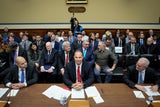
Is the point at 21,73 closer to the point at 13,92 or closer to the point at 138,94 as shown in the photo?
the point at 13,92

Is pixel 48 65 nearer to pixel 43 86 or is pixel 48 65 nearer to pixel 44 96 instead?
pixel 43 86

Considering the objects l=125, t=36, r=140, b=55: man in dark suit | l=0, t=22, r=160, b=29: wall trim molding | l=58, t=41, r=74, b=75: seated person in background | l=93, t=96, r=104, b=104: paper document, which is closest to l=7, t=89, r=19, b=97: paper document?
l=93, t=96, r=104, b=104: paper document

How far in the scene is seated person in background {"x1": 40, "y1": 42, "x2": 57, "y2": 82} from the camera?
5.52m

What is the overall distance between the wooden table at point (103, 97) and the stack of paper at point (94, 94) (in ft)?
0.20

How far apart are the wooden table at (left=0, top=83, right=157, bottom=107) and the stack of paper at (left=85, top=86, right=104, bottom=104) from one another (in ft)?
0.20

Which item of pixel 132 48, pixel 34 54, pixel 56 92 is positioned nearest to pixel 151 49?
pixel 132 48

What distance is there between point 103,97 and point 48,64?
9.68 feet

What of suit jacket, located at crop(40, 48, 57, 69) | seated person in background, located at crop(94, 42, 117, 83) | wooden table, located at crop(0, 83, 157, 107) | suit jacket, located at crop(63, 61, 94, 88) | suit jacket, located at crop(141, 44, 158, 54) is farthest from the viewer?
suit jacket, located at crop(141, 44, 158, 54)

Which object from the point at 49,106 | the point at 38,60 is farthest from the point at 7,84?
the point at 38,60

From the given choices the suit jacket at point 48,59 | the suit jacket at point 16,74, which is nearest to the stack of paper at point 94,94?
the suit jacket at point 16,74

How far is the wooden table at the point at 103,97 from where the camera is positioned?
9.66 ft

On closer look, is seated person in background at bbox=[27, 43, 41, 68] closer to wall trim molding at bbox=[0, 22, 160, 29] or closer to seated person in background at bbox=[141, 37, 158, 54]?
seated person in background at bbox=[141, 37, 158, 54]

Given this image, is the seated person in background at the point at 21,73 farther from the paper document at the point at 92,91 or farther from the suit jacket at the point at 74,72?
the paper document at the point at 92,91

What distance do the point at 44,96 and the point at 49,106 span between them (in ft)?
1.13
